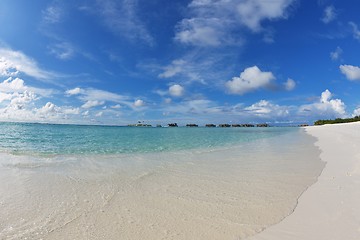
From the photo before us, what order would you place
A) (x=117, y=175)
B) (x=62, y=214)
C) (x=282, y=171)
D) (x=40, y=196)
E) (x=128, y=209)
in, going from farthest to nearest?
(x=282, y=171), (x=117, y=175), (x=40, y=196), (x=128, y=209), (x=62, y=214)

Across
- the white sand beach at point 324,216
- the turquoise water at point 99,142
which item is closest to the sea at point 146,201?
the white sand beach at point 324,216

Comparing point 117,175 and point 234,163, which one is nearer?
point 117,175

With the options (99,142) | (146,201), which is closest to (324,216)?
(146,201)

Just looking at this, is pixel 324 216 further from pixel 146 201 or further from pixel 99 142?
pixel 99 142

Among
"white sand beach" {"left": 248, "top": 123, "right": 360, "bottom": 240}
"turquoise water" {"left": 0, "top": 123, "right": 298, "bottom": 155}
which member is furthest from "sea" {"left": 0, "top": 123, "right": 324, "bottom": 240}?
"turquoise water" {"left": 0, "top": 123, "right": 298, "bottom": 155}

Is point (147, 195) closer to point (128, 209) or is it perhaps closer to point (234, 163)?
point (128, 209)

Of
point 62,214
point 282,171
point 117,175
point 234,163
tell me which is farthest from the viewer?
point 234,163

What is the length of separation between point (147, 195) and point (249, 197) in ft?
8.95

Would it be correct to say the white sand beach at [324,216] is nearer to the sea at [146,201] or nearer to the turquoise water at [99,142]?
the sea at [146,201]

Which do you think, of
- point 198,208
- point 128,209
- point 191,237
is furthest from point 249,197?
point 128,209

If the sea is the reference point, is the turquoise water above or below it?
above

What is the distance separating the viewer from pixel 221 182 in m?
7.80

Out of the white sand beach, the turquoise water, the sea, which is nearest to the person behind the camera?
the white sand beach

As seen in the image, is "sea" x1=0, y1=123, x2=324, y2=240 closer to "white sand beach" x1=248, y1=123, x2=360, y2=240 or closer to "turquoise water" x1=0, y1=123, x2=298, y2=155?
"white sand beach" x1=248, y1=123, x2=360, y2=240
